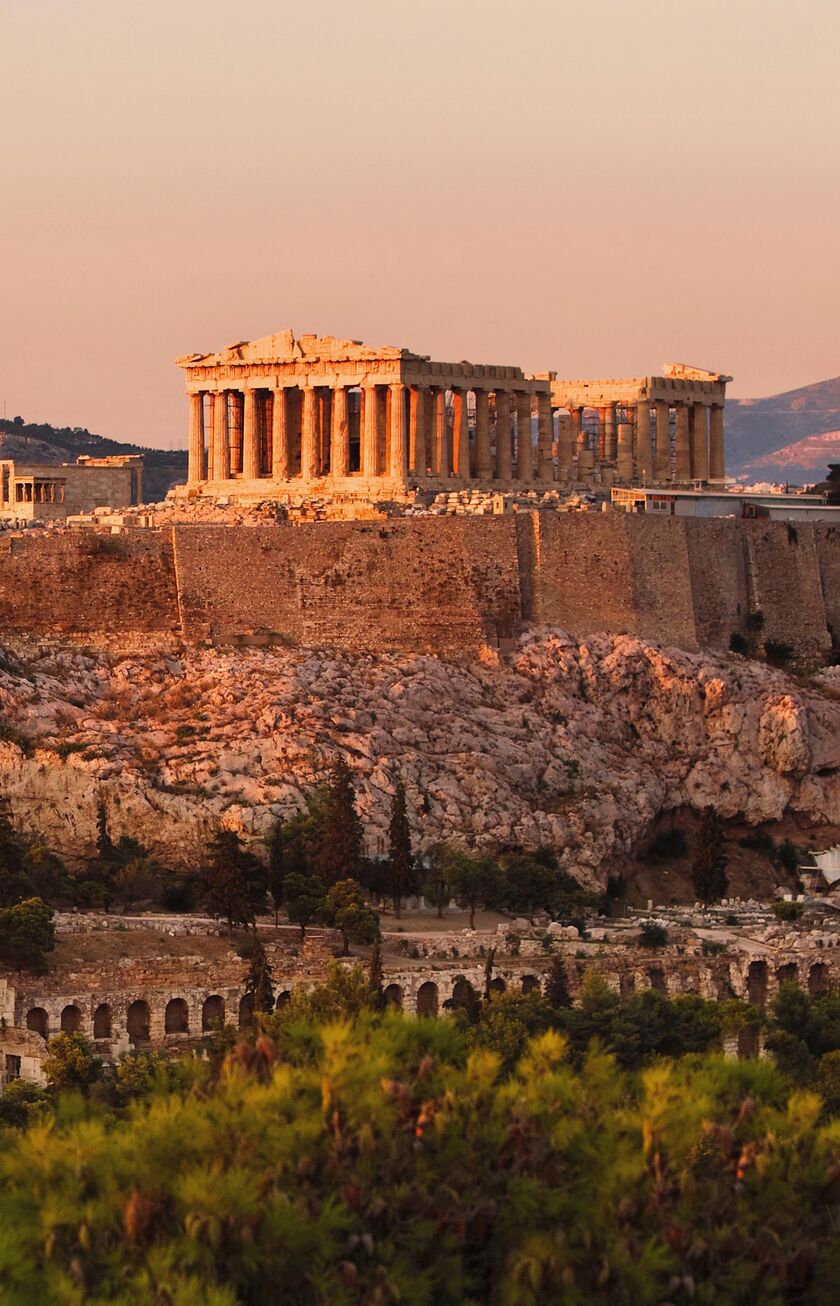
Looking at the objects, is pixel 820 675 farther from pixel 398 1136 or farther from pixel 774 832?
pixel 398 1136

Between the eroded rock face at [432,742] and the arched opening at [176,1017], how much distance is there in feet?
28.1

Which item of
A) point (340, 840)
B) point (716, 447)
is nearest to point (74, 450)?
point (716, 447)

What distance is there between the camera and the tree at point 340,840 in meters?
70.6

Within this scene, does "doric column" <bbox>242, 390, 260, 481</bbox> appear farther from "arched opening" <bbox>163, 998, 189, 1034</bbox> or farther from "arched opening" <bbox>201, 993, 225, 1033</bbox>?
"arched opening" <bbox>163, 998, 189, 1034</bbox>

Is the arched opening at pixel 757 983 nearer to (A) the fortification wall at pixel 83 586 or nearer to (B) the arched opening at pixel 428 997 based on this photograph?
(B) the arched opening at pixel 428 997

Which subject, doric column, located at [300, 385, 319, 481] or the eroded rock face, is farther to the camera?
doric column, located at [300, 385, 319, 481]

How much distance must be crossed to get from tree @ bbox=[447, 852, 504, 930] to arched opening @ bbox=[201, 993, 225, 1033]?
8.22 metres

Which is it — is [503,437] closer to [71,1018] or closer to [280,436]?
[280,436]

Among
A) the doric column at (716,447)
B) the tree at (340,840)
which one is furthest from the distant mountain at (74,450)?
the tree at (340,840)

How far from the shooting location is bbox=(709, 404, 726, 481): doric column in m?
101

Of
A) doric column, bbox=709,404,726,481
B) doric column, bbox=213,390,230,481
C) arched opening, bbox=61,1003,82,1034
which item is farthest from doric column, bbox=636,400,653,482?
arched opening, bbox=61,1003,82,1034

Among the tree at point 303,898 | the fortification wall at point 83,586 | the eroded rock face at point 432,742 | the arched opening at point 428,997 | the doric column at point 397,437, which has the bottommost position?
the arched opening at point 428,997

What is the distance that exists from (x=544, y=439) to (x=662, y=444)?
5611 millimetres

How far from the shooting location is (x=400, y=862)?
7125 cm
